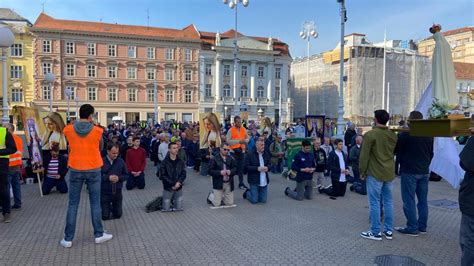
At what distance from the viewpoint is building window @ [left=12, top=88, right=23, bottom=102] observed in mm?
51875

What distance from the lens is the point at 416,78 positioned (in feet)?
184

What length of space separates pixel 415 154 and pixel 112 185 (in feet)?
18.6

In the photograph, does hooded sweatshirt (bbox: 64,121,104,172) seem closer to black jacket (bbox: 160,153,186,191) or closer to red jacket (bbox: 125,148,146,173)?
black jacket (bbox: 160,153,186,191)

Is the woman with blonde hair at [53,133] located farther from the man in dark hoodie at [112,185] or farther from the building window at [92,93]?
the building window at [92,93]

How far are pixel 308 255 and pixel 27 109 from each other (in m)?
9.09

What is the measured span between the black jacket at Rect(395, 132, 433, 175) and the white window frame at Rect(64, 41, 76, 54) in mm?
55046

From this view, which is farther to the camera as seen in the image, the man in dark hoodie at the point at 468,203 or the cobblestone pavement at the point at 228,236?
the cobblestone pavement at the point at 228,236

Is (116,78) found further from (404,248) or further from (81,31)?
(404,248)

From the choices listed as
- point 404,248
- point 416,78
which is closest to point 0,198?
point 404,248

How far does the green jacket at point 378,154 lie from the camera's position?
6062mm

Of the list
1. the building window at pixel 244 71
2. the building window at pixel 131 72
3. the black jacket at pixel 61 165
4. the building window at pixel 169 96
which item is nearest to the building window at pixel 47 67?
the building window at pixel 131 72

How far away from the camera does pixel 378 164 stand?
19.9 feet

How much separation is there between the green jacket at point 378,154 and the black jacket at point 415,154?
331mm

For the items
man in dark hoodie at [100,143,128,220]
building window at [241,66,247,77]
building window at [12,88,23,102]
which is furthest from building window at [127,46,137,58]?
man in dark hoodie at [100,143,128,220]
